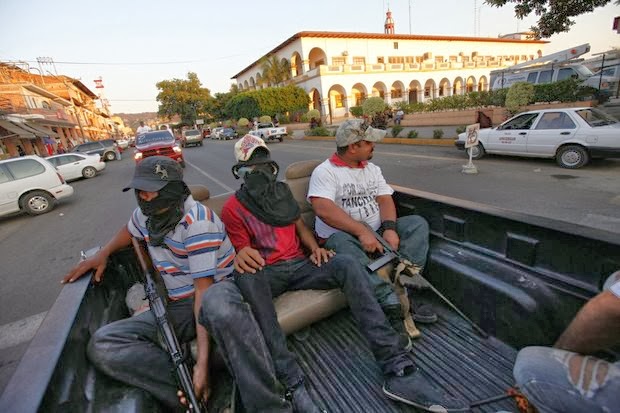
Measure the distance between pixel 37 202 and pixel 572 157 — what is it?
1408 centimetres

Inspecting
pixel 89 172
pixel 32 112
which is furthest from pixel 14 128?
pixel 89 172

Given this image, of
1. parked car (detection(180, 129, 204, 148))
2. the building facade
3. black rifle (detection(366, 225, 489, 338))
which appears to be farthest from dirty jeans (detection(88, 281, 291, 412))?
parked car (detection(180, 129, 204, 148))

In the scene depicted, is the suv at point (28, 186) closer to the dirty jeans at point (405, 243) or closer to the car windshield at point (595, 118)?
the dirty jeans at point (405, 243)

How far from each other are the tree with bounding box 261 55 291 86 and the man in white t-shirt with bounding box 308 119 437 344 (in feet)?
122

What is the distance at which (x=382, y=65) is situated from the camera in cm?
3438

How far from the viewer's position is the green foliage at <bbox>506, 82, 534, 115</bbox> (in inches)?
523

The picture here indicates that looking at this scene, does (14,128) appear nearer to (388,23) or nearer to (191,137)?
(191,137)

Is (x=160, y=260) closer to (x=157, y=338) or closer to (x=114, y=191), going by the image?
(x=157, y=338)

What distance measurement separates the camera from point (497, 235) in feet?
6.89

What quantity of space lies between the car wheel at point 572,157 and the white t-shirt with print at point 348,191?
7.13 m

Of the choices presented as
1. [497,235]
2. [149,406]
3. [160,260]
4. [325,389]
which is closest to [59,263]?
[160,260]

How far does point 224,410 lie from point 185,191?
1343 mm

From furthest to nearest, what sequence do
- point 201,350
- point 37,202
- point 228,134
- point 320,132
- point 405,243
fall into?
point 228,134
point 320,132
point 37,202
point 405,243
point 201,350

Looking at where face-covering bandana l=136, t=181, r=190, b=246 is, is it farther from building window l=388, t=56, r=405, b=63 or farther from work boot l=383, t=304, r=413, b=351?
building window l=388, t=56, r=405, b=63
